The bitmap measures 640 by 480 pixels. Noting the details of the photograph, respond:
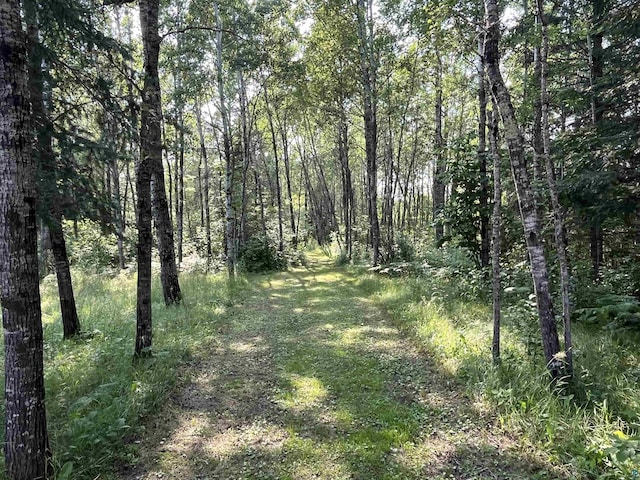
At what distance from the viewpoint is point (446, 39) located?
534 cm

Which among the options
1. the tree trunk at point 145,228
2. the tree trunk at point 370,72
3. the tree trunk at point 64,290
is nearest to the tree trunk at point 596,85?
the tree trunk at point 370,72

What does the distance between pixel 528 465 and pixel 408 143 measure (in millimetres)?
25370

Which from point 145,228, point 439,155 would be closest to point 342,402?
point 145,228

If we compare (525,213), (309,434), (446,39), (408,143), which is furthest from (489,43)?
(408,143)

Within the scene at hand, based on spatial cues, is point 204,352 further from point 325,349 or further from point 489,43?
point 489,43

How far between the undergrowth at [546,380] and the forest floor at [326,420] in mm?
215

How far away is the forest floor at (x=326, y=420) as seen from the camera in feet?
11.2

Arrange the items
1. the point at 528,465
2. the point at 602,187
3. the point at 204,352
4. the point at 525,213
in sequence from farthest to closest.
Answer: the point at 204,352, the point at 602,187, the point at 525,213, the point at 528,465

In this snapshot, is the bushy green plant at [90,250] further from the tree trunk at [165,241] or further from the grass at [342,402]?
the grass at [342,402]

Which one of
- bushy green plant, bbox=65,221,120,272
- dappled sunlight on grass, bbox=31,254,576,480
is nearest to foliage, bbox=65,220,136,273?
bushy green plant, bbox=65,221,120,272

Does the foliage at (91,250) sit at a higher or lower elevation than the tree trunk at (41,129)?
lower

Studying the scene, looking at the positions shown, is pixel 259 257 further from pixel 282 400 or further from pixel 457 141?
pixel 282 400

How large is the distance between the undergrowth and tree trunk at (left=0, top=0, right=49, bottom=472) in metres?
4.26

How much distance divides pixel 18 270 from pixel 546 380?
16.9 ft
